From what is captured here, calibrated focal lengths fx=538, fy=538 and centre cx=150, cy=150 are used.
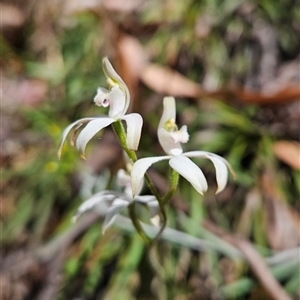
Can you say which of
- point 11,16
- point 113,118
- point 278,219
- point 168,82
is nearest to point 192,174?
point 113,118

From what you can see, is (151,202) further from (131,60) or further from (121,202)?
(131,60)

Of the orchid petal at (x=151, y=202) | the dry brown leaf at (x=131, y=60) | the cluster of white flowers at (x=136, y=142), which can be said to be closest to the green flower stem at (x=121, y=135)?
the cluster of white flowers at (x=136, y=142)

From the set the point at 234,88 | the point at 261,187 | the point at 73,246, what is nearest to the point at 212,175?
the point at 261,187

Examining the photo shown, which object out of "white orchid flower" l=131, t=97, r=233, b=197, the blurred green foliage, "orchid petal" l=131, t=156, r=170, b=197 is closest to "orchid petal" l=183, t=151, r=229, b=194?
"white orchid flower" l=131, t=97, r=233, b=197

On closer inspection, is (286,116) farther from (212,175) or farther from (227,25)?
(227,25)

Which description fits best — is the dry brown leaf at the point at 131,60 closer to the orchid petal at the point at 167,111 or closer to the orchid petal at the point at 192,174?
the orchid petal at the point at 167,111
